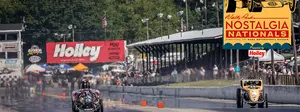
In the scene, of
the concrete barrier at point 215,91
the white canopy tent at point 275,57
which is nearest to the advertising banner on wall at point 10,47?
the concrete barrier at point 215,91

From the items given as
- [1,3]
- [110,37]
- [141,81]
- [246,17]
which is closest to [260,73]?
[246,17]

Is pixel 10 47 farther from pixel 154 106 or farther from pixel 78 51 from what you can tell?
pixel 154 106

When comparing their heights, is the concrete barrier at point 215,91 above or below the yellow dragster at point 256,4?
below

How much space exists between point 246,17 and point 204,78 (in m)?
18.5

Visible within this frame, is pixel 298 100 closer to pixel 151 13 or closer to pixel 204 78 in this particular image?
pixel 204 78

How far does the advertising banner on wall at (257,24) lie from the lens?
37.4 metres

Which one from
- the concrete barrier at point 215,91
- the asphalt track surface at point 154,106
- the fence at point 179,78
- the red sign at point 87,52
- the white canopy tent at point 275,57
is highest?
the red sign at point 87,52

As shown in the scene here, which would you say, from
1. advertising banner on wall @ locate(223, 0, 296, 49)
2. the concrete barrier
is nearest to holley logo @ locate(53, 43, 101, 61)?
the concrete barrier

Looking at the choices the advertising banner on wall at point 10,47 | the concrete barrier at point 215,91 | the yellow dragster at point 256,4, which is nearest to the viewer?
the yellow dragster at point 256,4

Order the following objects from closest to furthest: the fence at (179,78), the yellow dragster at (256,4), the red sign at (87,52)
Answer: the yellow dragster at (256,4) → the fence at (179,78) → the red sign at (87,52)

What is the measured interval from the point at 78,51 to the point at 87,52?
1.43 metres

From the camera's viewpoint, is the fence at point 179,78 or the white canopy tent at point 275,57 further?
the white canopy tent at point 275,57

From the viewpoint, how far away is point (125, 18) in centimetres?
12812

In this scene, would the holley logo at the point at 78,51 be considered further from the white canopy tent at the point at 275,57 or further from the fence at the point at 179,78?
the white canopy tent at the point at 275,57
